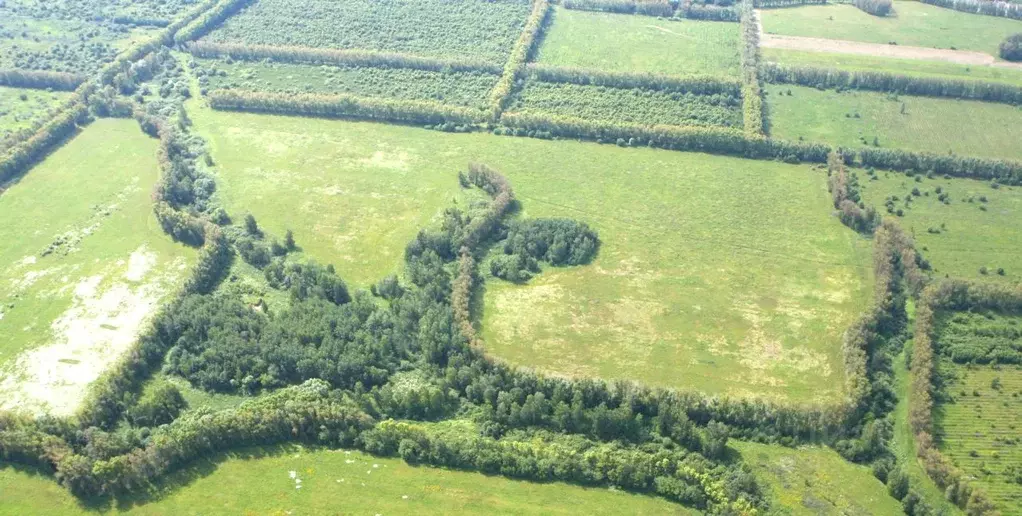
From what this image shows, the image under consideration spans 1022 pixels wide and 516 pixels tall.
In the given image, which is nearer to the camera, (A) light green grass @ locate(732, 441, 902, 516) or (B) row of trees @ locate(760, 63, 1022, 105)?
(A) light green grass @ locate(732, 441, 902, 516)

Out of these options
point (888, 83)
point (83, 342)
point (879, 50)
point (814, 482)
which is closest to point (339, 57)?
point (83, 342)

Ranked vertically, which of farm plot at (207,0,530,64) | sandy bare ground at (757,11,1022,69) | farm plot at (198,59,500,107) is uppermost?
sandy bare ground at (757,11,1022,69)

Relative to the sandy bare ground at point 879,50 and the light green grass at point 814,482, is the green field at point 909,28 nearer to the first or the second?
the sandy bare ground at point 879,50

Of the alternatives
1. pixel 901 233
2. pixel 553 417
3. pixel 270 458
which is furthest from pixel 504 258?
pixel 901 233

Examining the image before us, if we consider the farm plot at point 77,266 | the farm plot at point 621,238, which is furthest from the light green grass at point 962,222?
the farm plot at point 77,266

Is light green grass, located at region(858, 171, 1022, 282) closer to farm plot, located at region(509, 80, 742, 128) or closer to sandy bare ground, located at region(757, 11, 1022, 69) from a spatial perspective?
farm plot, located at region(509, 80, 742, 128)

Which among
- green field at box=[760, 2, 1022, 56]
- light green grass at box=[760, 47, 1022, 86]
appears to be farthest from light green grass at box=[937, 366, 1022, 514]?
green field at box=[760, 2, 1022, 56]
